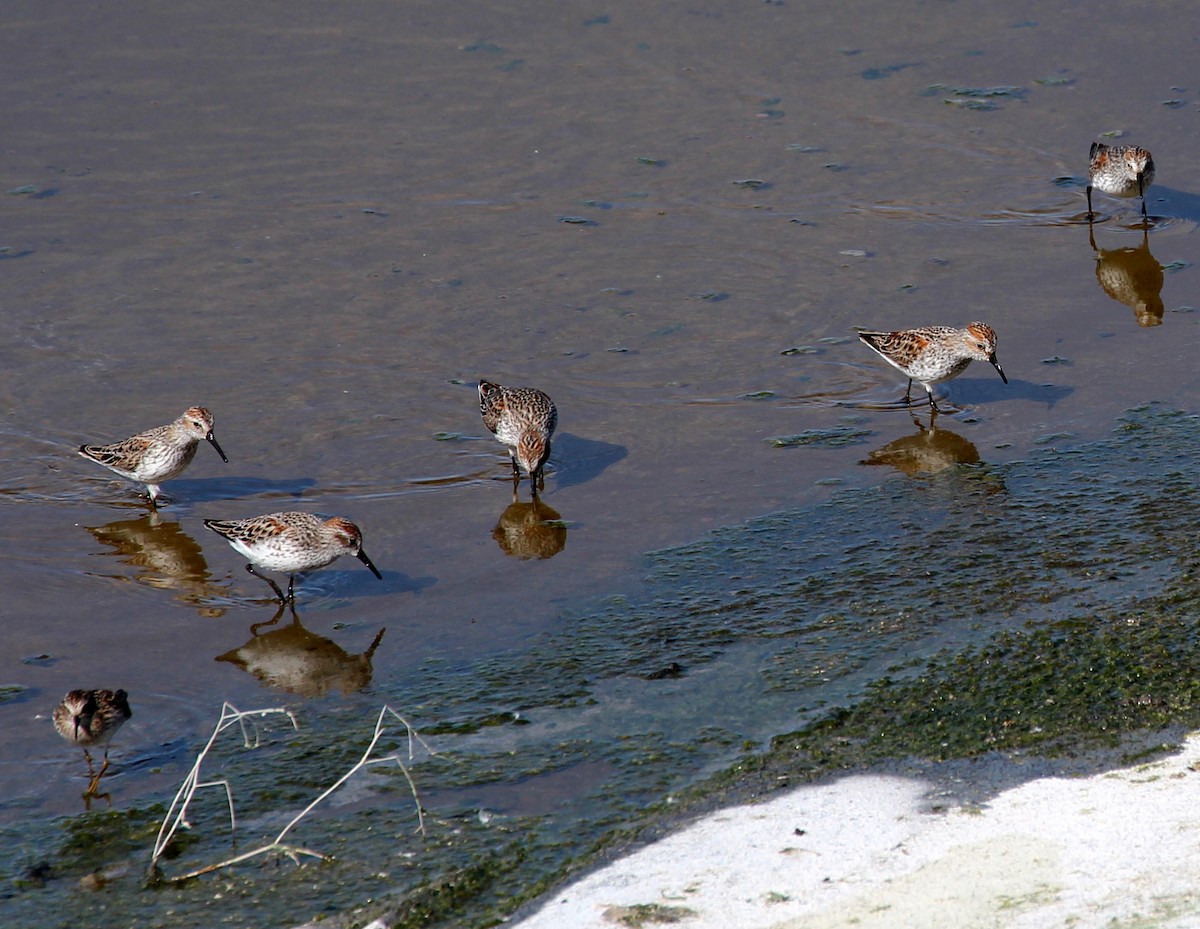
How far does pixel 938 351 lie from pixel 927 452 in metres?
0.94

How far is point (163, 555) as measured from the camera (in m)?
10.1

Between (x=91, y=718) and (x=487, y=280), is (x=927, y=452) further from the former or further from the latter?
(x=91, y=718)

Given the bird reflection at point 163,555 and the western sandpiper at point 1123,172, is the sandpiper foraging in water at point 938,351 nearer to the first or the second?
the western sandpiper at point 1123,172

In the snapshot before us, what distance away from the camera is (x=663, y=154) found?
16.2 metres

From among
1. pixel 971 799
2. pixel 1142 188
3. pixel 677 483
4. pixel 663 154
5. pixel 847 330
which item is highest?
pixel 663 154

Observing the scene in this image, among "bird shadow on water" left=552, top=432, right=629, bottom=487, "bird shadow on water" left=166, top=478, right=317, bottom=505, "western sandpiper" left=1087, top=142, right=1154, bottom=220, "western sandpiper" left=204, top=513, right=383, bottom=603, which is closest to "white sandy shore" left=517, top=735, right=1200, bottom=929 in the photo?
"western sandpiper" left=204, top=513, right=383, bottom=603

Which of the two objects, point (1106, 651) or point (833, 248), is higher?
point (833, 248)

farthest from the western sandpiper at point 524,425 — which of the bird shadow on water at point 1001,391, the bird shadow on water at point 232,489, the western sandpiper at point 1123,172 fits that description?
the western sandpiper at point 1123,172

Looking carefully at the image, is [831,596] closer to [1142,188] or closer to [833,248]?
[833,248]

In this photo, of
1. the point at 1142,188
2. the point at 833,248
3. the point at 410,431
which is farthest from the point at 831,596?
the point at 1142,188

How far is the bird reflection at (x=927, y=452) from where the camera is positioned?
10.6 m

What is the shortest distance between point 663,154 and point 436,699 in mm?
9704

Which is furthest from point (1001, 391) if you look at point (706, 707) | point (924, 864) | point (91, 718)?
point (91, 718)

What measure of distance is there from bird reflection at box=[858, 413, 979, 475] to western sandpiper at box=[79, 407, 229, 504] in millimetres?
4687
